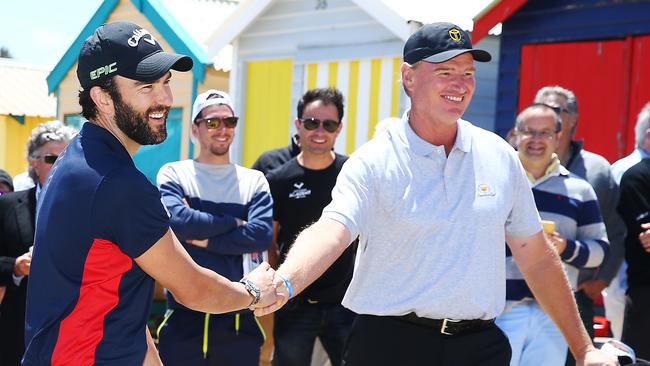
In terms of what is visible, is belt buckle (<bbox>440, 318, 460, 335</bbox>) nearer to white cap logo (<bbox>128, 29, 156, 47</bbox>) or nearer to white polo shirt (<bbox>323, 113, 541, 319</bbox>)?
white polo shirt (<bbox>323, 113, 541, 319</bbox>)

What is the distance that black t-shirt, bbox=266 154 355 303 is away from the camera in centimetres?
566

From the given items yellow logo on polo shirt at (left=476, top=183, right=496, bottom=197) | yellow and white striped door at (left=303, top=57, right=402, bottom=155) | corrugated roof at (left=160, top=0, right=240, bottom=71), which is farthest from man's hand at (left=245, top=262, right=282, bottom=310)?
corrugated roof at (left=160, top=0, right=240, bottom=71)

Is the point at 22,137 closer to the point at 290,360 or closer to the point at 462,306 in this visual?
the point at 290,360

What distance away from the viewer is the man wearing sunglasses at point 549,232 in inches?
196

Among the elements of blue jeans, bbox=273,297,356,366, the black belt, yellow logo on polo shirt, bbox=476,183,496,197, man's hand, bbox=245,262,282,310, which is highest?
yellow logo on polo shirt, bbox=476,183,496,197

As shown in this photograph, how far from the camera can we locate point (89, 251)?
2811 millimetres

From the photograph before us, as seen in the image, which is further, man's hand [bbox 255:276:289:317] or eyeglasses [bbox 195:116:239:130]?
eyeglasses [bbox 195:116:239:130]

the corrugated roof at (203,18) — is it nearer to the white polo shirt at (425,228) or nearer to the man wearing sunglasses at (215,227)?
the man wearing sunglasses at (215,227)

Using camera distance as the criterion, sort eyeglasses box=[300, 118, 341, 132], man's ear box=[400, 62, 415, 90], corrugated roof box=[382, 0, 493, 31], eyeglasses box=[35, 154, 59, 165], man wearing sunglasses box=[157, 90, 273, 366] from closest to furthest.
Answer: man's ear box=[400, 62, 415, 90] → man wearing sunglasses box=[157, 90, 273, 366] → eyeglasses box=[35, 154, 59, 165] → eyeglasses box=[300, 118, 341, 132] → corrugated roof box=[382, 0, 493, 31]

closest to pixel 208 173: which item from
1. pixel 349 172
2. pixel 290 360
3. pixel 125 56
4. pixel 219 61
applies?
pixel 290 360

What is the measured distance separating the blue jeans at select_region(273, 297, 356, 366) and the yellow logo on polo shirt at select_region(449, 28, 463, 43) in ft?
8.18

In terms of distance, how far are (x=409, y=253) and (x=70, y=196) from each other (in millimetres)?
1338

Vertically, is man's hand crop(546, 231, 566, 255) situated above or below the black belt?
above

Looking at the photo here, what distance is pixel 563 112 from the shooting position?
6.05 metres
